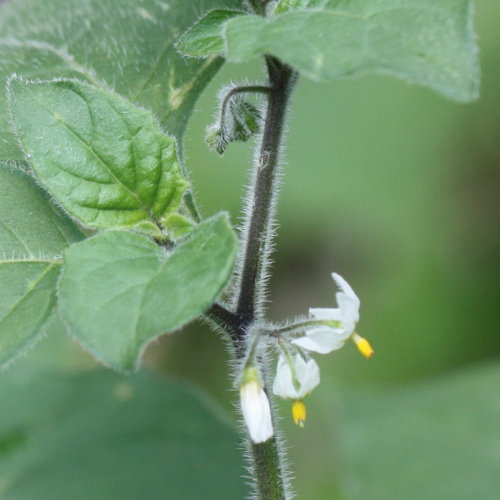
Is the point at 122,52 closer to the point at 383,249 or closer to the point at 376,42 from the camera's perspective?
the point at 376,42

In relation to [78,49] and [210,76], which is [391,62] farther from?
[78,49]

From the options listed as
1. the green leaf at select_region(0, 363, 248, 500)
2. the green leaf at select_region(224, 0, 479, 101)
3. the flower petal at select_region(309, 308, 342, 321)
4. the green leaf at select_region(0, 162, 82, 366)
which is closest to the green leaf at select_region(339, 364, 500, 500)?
the green leaf at select_region(0, 363, 248, 500)

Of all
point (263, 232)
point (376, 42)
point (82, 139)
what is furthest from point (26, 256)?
point (376, 42)

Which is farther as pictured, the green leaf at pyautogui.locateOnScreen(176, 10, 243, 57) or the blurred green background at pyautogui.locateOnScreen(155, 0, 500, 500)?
the blurred green background at pyautogui.locateOnScreen(155, 0, 500, 500)

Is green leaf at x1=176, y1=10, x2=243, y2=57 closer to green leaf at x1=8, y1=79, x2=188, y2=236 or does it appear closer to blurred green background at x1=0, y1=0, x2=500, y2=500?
green leaf at x1=8, y1=79, x2=188, y2=236

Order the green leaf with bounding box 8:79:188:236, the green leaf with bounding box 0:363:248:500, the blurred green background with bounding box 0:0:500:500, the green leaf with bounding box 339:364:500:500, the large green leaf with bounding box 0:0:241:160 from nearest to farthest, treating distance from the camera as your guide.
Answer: the green leaf with bounding box 8:79:188:236 < the large green leaf with bounding box 0:0:241:160 < the green leaf with bounding box 0:363:248:500 < the green leaf with bounding box 339:364:500:500 < the blurred green background with bounding box 0:0:500:500

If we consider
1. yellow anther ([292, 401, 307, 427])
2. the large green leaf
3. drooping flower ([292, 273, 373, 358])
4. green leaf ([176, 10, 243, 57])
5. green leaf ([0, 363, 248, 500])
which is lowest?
green leaf ([0, 363, 248, 500])

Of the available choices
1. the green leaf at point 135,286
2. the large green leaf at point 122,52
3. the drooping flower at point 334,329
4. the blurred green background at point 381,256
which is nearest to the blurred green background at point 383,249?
the blurred green background at point 381,256

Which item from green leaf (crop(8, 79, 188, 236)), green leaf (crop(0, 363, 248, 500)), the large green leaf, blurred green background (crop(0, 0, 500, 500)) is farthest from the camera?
blurred green background (crop(0, 0, 500, 500))
